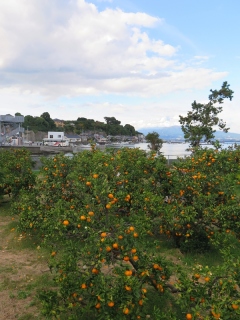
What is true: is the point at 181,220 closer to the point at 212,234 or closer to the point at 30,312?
the point at 212,234

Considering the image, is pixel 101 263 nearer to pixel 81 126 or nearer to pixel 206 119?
pixel 206 119

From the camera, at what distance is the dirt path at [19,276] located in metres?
4.24

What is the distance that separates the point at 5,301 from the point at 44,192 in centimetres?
272

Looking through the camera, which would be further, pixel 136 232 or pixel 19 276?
pixel 19 276

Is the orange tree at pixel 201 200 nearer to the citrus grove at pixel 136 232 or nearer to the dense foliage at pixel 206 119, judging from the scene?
the citrus grove at pixel 136 232

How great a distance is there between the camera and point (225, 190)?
18.2 ft

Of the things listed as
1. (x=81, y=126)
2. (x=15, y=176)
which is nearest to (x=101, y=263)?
(x=15, y=176)

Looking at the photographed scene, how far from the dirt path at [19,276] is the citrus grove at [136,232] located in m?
0.33

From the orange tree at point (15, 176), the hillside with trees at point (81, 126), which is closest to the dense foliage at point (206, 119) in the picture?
the orange tree at point (15, 176)

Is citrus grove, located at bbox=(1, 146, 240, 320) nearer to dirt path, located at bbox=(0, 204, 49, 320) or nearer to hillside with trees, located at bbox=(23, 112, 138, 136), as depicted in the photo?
dirt path, located at bbox=(0, 204, 49, 320)

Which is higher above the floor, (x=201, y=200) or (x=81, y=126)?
(x=81, y=126)

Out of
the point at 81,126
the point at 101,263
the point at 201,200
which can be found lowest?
the point at 101,263

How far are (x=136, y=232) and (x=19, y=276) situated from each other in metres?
2.86

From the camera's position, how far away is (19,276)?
529 cm
